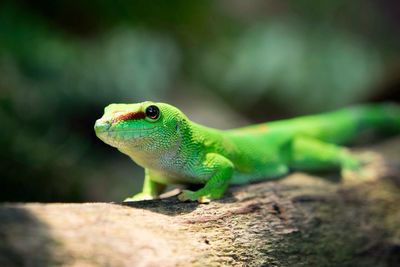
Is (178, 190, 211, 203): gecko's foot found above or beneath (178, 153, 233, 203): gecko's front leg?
beneath

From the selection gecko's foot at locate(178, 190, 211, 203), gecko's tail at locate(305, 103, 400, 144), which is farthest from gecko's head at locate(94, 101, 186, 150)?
gecko's tail at locate(305, 103, 400, 144)

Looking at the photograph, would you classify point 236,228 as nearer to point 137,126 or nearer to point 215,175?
point 215,175

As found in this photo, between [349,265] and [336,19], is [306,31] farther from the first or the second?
[349,265]

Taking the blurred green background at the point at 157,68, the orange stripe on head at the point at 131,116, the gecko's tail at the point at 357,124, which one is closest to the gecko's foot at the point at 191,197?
the orange stripe on head at the point at 131,116

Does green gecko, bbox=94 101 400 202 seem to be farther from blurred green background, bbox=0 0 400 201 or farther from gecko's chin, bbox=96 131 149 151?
blurred green background, bbox=0 0 400 201

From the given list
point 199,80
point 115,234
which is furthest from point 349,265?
point 199,80

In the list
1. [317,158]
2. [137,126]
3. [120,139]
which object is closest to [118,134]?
[120,139]
